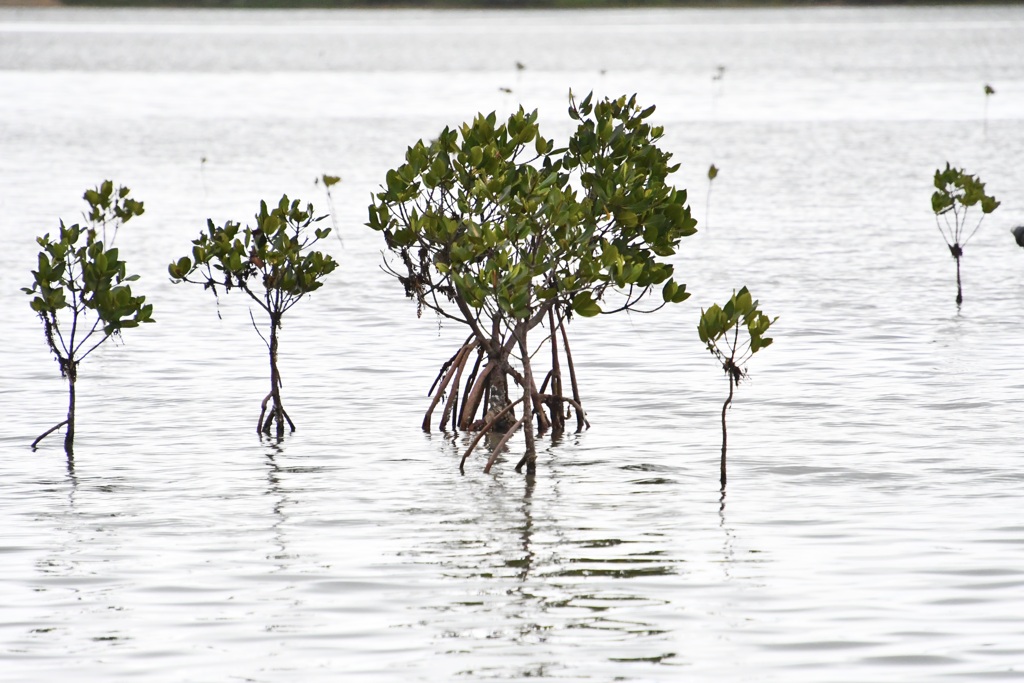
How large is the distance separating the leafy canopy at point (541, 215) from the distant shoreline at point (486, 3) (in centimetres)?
14801

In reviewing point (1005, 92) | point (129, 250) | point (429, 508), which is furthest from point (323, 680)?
point (1005, 92)

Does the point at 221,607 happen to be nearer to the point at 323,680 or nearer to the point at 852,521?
the point at 323,680

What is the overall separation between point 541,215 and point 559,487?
2.30 meters

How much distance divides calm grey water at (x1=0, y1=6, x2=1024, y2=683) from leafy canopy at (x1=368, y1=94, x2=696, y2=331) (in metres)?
1.66

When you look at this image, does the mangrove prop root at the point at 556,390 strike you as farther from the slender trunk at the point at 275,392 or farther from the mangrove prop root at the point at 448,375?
the slender trunk at the point at 275,392

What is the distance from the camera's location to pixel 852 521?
12.6 m

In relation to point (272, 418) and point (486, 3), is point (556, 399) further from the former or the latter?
point (486, 3)

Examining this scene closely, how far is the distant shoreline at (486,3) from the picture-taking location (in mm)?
160875

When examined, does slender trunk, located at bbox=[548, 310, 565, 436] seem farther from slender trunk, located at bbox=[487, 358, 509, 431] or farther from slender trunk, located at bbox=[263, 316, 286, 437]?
slender trunk, located at bbox=[263, 316, 286, 437]

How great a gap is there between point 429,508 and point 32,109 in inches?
2006

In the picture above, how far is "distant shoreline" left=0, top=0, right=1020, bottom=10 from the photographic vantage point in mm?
160875

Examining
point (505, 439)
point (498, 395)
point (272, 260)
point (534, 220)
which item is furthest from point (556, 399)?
point (272, 260)

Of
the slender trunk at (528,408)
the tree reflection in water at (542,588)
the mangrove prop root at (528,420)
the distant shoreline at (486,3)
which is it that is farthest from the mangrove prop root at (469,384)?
the distant shoreline at (486,3)

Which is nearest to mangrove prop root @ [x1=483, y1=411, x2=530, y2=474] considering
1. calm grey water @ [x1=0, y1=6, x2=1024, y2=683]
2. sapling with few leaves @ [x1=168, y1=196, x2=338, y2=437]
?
calm grey water @ [x1=0, y1=6, x2=1024, y2=683]
